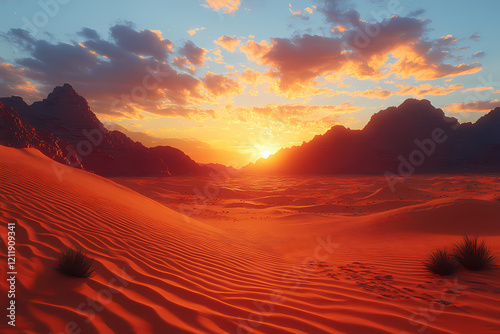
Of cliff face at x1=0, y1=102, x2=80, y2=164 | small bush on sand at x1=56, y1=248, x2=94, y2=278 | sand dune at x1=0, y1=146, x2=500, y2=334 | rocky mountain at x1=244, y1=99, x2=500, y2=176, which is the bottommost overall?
sand dune at x1=0, y1=146, x2=500, y2=334

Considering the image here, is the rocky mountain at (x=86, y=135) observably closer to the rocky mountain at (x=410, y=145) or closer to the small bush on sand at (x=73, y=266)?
the small bush on sand at (x=73, y=266)

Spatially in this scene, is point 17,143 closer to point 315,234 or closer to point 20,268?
point 20,268

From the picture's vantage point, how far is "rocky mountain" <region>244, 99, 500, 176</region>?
64.4 meters

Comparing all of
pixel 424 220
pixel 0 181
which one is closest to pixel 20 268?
pixel 0 181

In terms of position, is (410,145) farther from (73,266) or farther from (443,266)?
(73,266)

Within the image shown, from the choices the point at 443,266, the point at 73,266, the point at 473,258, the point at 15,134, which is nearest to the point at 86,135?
the point at 15,134

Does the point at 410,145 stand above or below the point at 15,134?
above

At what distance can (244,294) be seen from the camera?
3.41 meters

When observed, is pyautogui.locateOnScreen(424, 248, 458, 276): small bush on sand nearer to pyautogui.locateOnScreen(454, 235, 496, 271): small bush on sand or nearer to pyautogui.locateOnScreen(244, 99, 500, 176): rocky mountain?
pyautogui.locateOnScreen(454, 235, 496, 271): small bush on sand

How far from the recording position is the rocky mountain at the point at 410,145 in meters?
64.4

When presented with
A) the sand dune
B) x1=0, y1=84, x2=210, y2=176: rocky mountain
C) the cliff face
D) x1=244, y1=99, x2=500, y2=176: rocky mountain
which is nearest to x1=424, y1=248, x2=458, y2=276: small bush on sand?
the sand dune

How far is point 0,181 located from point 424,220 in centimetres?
1375

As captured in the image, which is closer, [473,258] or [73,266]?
[73,266]

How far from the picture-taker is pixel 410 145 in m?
70.4
